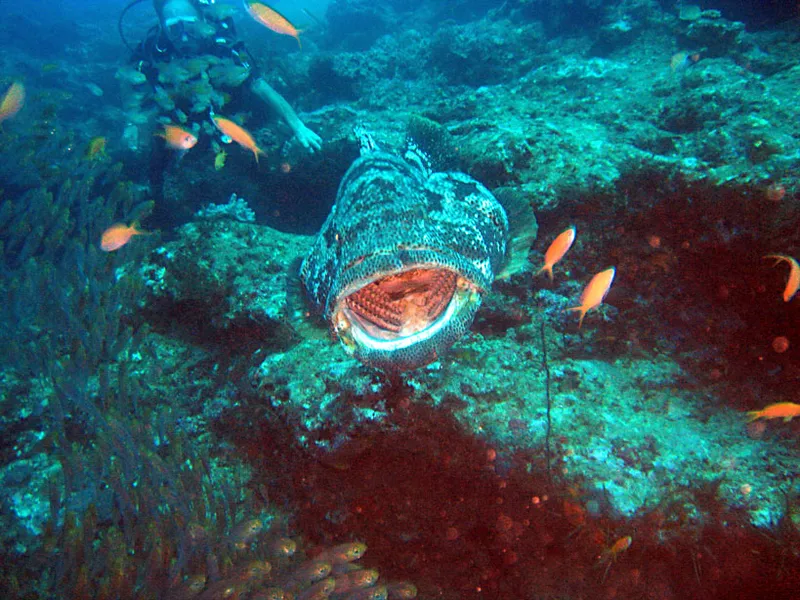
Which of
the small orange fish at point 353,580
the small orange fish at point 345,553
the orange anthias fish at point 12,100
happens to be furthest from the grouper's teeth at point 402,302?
the orange anthias fish at point 12,100

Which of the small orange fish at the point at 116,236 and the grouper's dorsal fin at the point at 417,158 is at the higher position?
the grouper's dorsal fin at the point at 417,158

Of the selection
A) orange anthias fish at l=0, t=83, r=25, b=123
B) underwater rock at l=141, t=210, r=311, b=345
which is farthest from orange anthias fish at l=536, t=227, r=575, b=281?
orange anthias fish at l=0, t=83, r=25, b=123

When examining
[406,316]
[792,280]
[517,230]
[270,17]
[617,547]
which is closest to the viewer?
[617,547]

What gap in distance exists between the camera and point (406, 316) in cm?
296

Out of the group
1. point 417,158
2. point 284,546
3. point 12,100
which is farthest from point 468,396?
point 12,100

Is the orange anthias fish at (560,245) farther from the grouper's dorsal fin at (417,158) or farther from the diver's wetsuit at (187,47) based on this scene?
the diver's wetsuit at (187,47)

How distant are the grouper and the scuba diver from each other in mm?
4158

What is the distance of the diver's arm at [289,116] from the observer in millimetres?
6711

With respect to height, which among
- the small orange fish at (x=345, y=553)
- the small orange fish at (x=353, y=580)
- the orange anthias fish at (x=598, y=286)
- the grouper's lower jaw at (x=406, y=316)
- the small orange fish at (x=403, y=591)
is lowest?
the small orange fish at (x=403, y=591)

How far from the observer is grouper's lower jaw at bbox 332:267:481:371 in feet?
8.94

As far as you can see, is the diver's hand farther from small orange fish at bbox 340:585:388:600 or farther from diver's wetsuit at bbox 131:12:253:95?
small orange fish at bbox 340:585:388:600

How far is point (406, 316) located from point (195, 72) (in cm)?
749

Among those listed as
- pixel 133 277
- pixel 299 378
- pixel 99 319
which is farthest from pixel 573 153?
pixel 99 319

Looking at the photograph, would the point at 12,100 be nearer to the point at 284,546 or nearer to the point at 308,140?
the point at 308,140
